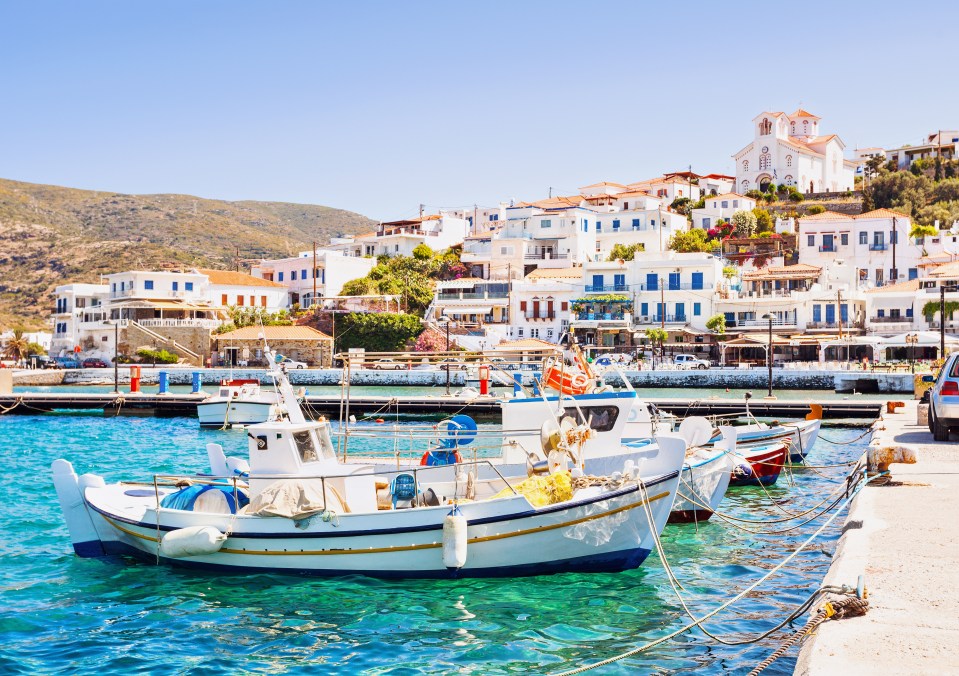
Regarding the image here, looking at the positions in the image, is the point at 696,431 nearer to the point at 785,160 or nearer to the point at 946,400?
the point at 946,400

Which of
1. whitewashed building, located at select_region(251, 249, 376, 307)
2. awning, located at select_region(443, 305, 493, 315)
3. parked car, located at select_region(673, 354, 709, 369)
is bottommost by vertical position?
parked car, located at select_region(673, 354, 709, 369)

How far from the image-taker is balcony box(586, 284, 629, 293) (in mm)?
75812

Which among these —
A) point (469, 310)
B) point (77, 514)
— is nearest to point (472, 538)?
point (77, 514)

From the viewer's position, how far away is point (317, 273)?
94062 millimetres

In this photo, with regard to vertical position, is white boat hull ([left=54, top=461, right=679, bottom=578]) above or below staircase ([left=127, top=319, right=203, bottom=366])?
below

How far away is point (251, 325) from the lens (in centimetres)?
8231

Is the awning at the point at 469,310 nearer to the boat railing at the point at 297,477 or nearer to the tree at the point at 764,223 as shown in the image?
the tree at the point at 764,223

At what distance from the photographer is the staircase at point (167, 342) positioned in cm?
7831

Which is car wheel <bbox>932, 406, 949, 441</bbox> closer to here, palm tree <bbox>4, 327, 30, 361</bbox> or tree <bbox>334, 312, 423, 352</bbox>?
tree <bbox>334, 312, 423, 352</bbox>

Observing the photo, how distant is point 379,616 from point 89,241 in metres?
150

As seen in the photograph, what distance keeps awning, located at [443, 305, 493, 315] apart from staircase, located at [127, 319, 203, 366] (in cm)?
2176

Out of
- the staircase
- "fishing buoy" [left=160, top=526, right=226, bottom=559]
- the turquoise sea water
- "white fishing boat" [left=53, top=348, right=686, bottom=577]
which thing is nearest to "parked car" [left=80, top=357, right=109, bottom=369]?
the staircase

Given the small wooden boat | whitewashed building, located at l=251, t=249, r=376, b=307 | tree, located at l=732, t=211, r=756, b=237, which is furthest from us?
whitewashed building, located at l=251, t=249, r=376, b=307

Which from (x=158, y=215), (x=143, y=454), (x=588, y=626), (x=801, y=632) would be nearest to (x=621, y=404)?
(x=588, y=626)
